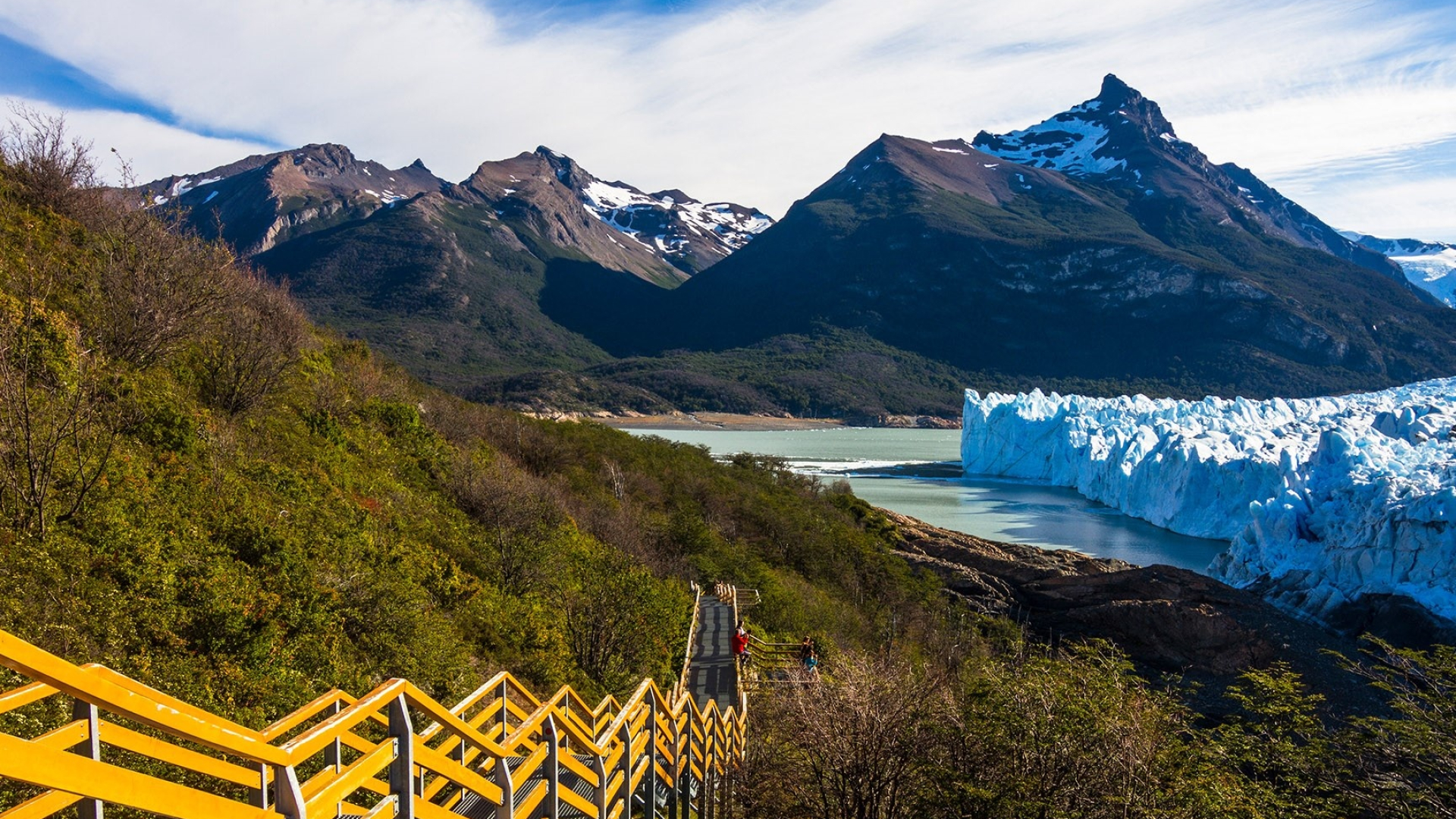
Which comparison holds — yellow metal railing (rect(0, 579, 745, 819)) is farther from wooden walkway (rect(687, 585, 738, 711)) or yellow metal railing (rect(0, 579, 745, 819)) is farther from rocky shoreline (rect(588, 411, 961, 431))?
rocky shoreline (rect(588, 411, 961, 431))

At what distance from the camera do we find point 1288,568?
89.3ft

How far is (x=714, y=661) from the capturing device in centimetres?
1294

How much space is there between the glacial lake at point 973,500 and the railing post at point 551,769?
37.5m

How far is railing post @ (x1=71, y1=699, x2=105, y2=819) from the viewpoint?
1.62 metres

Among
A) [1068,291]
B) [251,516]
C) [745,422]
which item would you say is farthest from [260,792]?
[1068,291]

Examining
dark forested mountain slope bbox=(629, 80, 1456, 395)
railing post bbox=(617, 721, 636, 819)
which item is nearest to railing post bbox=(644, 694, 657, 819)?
railing post bbox=(617, 721, 636, 819)

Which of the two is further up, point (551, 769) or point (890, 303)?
point (890, 303)

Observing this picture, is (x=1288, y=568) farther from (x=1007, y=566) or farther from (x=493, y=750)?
(x=493, y=750)

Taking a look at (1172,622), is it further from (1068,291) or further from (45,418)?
(1068,291)

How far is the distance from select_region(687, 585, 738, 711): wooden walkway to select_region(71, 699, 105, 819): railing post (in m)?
8.22

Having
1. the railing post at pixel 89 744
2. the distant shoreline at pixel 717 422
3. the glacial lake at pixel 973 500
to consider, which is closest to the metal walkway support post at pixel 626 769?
the railing post at pixel 89 744

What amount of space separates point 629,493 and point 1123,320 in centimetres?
13072

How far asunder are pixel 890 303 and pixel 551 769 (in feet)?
489

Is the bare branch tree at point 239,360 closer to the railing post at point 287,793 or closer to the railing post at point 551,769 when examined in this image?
the railing post at point 551,769
